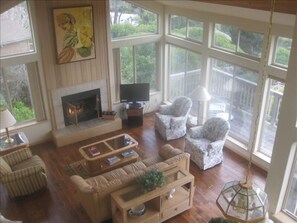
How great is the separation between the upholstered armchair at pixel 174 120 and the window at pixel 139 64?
142 cm

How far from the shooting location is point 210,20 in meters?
7.67

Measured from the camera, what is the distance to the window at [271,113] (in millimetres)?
6672

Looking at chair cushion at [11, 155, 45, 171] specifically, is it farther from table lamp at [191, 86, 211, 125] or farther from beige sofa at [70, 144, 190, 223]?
table lamp at [191, 86, 211, 125]

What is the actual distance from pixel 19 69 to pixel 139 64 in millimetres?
3456

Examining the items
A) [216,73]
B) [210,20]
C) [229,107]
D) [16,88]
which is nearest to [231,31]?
[210,20]

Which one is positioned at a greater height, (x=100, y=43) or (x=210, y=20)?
(x=210, y=20)

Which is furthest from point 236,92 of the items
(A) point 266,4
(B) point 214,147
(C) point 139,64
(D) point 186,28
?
(C) point 139,64

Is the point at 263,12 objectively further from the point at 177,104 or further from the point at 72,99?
the point at 72,99

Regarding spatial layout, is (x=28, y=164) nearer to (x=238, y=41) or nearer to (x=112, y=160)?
(x=112, y=160)

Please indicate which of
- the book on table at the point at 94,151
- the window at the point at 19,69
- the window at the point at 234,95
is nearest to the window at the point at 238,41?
the window at the point at 234,95

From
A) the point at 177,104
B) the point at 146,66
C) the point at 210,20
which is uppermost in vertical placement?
the point at 210,20

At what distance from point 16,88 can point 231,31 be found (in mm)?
5395

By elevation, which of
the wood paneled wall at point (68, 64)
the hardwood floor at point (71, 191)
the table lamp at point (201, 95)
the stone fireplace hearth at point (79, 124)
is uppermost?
the wood paneled wall at point (68, 64)

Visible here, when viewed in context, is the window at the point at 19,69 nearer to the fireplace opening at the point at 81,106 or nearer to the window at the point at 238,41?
the fireplace opening at the point at 81,106
